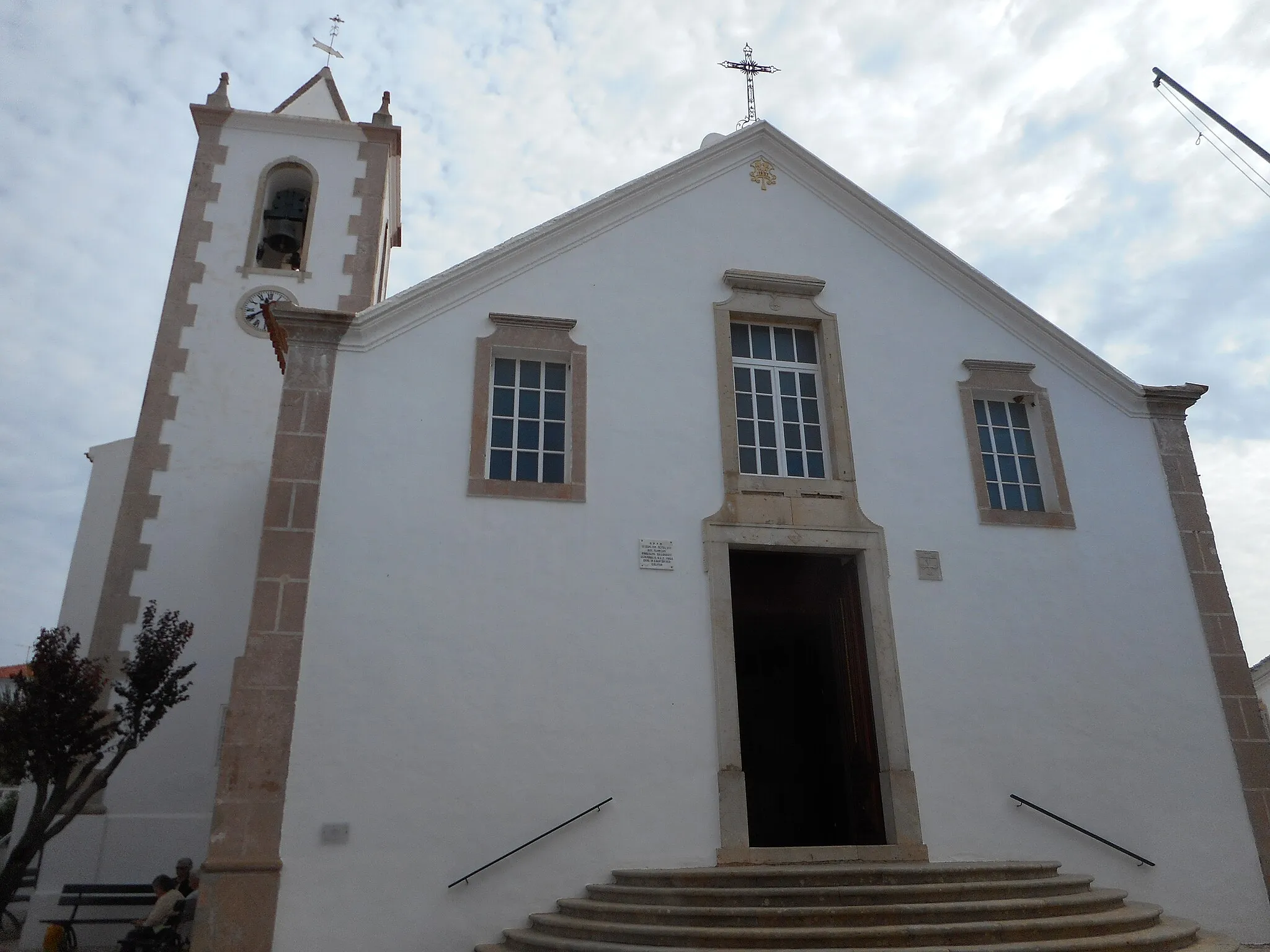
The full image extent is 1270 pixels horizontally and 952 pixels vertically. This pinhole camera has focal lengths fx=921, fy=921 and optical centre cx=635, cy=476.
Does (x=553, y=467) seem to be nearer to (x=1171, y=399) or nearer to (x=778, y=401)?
(x=778, y=401)

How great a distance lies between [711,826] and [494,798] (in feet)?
6.00

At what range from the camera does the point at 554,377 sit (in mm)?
9266

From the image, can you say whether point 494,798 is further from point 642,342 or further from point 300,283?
point 300,283

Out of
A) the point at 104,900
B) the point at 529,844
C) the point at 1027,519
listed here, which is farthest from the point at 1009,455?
the point at 104,900

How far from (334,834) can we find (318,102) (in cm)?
1227

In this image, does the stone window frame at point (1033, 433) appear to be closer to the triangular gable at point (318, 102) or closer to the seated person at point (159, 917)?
the seated person at point (159, 917)

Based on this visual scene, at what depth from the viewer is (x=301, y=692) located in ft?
24.5

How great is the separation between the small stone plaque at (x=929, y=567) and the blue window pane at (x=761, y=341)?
2592 mm

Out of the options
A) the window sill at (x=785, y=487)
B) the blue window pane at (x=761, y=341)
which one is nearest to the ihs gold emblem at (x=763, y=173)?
the blue window pane at (x=761, y=341)

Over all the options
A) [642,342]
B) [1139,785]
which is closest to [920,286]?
[642,342]

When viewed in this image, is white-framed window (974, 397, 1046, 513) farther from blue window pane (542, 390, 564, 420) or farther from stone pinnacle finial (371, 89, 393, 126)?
stone pinnacle finial (371, 89, 393, 126)

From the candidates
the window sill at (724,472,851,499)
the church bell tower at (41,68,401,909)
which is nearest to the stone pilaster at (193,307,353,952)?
the church bell tower at (41,68,401,909)

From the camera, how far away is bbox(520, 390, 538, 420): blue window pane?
898 cm

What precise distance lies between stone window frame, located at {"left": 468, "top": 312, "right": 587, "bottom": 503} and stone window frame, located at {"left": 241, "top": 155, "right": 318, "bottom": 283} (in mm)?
5201
